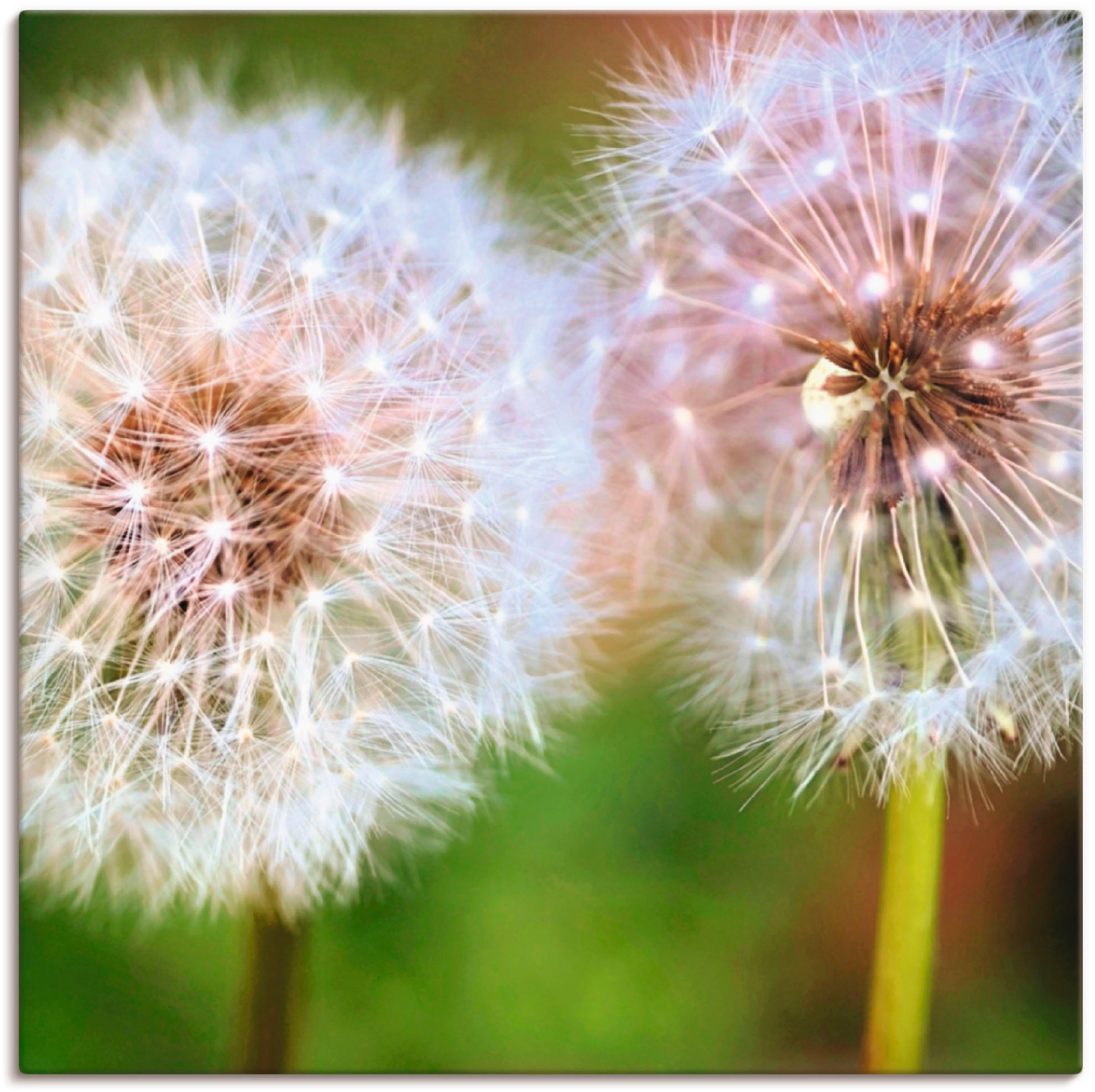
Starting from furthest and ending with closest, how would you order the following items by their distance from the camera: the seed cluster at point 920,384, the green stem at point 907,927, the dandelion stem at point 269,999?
the dandelion stem at point 269,999 < the green stem at point 907,927 < the seed cluster at point 920,384

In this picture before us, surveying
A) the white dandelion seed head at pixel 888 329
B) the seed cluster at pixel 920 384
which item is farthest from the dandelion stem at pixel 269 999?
the seed cluster at pixel 920 384

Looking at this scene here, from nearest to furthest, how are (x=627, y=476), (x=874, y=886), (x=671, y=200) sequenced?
(x=671, y=200), (x=627, y=476), (x=874, y=886)

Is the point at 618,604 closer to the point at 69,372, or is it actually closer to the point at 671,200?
the point at 671,200

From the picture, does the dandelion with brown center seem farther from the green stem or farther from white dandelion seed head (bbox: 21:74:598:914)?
A: the green stem

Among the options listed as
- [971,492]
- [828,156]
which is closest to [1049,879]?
[971,492]

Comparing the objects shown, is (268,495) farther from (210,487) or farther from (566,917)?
(566,917)

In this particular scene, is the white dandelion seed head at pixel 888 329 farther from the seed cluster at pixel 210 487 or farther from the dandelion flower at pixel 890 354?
the seed cluster at pixel 210 487

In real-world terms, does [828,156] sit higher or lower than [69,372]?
higher
